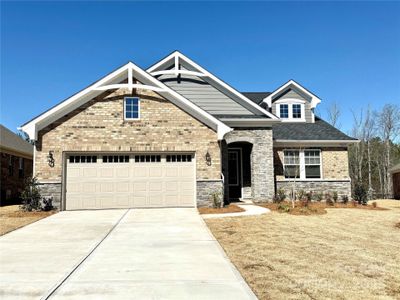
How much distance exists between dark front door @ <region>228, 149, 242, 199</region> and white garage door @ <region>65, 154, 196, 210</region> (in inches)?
174

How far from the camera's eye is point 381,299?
4996 mm

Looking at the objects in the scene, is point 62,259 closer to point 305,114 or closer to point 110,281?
point 110,281

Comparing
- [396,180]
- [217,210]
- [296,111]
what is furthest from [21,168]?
[396,180]

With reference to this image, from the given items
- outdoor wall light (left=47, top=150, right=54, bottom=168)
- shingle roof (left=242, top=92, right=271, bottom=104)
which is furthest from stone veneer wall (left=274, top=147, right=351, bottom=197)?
outdoor wall light (left=47, top=150, right=54, bottom=168)

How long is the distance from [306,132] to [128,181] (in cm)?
1136

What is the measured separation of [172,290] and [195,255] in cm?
224

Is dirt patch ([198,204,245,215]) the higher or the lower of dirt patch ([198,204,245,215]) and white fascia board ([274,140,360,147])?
the lower

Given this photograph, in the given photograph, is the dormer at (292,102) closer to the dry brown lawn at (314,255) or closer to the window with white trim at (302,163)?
the window with white trim at (302,163)

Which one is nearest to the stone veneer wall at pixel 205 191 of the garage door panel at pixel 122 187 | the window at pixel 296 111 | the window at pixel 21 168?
the garage door panel at pixel 122 187

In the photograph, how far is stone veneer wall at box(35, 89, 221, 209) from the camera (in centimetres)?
1563

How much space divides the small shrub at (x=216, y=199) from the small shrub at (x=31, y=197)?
7677mm

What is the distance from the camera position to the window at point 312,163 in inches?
805

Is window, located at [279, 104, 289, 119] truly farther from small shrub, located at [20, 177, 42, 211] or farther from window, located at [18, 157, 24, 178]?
window, located at [18, 157, 24, 178]

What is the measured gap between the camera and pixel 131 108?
16.4 meters
